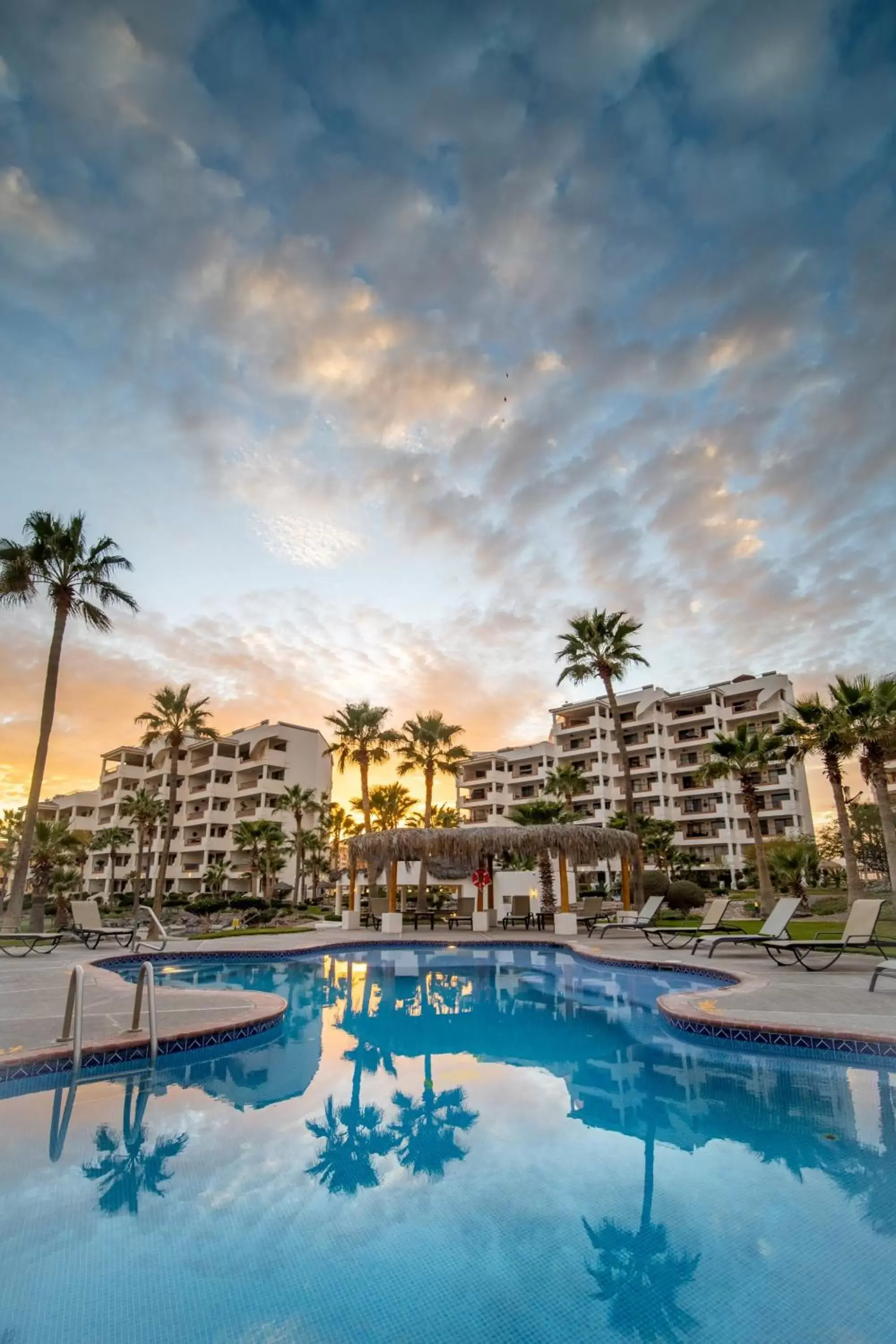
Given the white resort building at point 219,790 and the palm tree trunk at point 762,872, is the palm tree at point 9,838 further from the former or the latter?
the palm tree trunk at point 762,872

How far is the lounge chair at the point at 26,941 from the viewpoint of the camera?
15055 millimetres

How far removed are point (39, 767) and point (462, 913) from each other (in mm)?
18407

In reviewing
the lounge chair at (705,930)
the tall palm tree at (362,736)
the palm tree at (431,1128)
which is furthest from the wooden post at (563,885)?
the palm tree at (431,1128)

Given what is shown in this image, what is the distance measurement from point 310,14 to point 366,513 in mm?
9339

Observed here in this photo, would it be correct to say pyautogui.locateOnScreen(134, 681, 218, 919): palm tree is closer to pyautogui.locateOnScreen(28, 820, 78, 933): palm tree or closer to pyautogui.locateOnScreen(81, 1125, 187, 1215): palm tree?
pyautogui.locateOnScreen(28, 820, 78, 933): palm tree

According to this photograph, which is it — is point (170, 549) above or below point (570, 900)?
above

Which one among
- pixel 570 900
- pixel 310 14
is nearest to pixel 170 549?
pixel 310 14

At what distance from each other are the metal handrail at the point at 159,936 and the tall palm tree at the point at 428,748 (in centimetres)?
1806

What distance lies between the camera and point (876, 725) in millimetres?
20125

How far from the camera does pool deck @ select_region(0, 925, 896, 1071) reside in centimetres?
718

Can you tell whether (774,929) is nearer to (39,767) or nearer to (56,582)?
(39,767)

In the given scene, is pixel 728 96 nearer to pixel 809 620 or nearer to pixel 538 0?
pixel 538 0

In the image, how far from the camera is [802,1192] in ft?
14.1

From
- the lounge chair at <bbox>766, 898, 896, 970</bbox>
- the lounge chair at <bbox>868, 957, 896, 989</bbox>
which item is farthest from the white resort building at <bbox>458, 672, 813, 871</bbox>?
the lounge chair at <bbox>868, 957, 896, 989</bbox>
